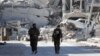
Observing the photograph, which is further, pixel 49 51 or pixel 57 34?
pixel 49 51

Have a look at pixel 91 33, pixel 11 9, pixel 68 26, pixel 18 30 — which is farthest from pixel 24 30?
pixel 11 9

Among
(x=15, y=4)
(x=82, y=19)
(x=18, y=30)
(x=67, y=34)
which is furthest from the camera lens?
(x=15, y=4)

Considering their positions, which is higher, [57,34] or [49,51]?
[57,34]

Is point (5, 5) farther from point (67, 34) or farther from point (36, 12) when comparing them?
point (67, 34)

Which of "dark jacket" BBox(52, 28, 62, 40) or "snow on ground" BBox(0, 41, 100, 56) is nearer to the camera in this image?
"dark jacket" BBox(52, 28, 62, 40)

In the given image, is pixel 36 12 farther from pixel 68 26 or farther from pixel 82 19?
pixel 68 26

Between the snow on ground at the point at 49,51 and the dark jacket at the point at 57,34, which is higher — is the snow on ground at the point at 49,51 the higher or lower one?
the lower one

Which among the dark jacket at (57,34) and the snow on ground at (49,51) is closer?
the dark jacket at (57,34)

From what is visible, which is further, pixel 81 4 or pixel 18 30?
pixel 81 4

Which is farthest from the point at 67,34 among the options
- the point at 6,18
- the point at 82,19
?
the point at 6,18

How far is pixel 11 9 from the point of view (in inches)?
3728

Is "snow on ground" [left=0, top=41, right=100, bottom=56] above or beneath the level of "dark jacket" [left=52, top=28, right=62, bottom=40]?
beneath

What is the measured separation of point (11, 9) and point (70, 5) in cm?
1111

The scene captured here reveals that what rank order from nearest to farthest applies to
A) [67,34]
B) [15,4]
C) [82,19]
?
[67,34], [82,19], [15,4]
